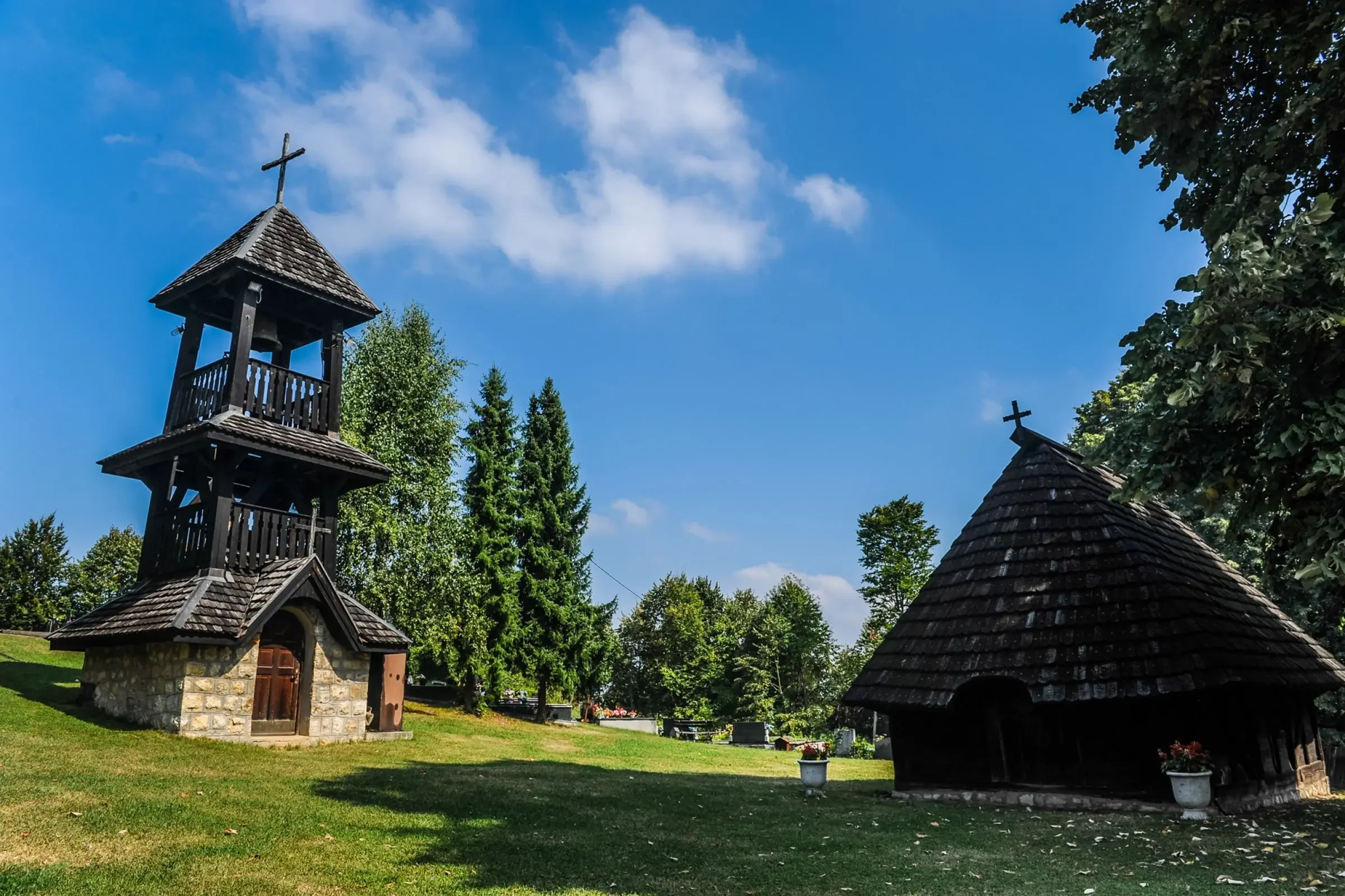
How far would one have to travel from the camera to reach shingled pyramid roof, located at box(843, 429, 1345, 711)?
1179 centimetres

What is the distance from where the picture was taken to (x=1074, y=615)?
41.6ft

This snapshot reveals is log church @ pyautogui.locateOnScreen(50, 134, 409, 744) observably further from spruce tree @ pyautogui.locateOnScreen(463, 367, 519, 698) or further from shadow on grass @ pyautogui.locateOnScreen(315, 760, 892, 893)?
spruce tree @ pyautogui.locateOnScreen(463, 367, 519, 698)

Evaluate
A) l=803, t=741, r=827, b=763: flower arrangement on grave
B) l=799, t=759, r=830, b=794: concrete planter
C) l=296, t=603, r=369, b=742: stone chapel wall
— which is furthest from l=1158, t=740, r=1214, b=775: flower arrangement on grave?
l=296, t=603, r=369, b=742: stone chapel wall

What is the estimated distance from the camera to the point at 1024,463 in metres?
16.0

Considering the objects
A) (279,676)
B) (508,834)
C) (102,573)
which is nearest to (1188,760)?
(508,834)

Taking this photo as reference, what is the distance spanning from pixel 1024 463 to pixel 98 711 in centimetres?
1817

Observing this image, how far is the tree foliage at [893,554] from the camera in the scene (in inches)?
1661

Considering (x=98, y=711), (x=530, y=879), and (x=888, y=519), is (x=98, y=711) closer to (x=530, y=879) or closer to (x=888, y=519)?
(x=530, y=879)

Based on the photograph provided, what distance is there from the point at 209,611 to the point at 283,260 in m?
7.55

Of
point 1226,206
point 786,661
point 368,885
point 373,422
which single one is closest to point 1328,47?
point 1226,206

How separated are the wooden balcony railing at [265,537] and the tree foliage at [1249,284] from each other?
49.2 feet

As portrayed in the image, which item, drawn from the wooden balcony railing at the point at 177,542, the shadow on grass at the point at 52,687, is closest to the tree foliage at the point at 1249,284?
the wooden balcony railing at the point at 177,542

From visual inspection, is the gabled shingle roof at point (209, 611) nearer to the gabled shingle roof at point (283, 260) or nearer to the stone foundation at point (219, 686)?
the stone foundation at point (219, 686)

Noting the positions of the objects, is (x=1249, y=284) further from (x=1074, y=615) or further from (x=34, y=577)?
(x=34, y=577)
